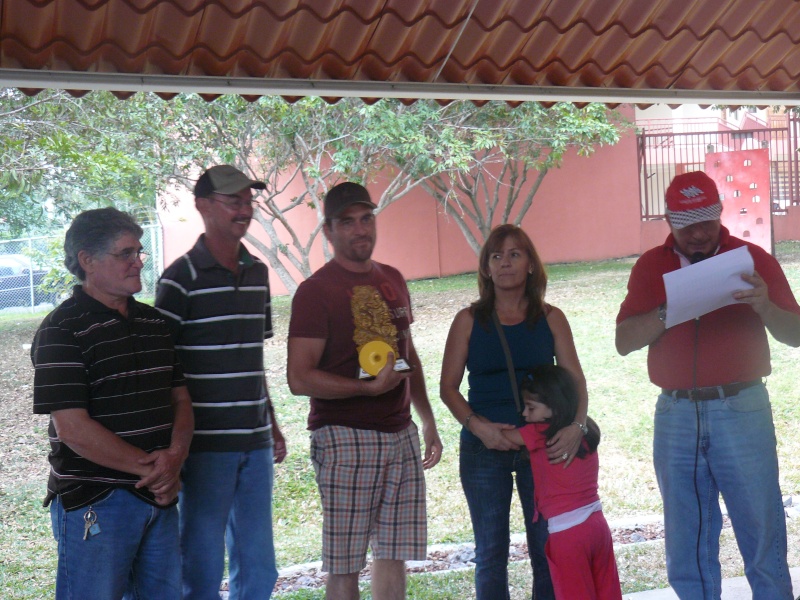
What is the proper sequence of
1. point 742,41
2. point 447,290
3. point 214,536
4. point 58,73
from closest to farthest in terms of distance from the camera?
Answer: point 214,536 < point 58,73 < point 742,41 < point 447,290

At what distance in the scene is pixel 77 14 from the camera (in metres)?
3.20

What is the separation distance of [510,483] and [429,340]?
7.52 meters

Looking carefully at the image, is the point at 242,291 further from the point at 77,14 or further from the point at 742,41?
the point at 742,41

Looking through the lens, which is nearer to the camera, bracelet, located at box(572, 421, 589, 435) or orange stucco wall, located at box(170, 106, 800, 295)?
bracelet, located at box(572, 421, 589, 435)

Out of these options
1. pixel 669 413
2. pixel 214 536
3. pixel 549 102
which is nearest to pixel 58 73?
pixel 214 536

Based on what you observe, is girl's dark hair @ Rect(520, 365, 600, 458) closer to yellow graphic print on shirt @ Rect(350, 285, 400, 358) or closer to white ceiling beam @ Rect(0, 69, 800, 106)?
yellow graphic print on shirt @ Rect(350, 285, 400, 358)

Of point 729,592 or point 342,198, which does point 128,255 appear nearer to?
point 342,198

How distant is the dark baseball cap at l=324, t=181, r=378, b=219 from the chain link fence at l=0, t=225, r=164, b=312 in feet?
24.4

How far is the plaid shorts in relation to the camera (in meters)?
3.21

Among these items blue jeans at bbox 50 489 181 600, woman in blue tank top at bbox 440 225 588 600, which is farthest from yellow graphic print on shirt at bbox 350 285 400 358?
blue jeans at bbox 50 489 181 600

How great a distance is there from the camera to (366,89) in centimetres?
381

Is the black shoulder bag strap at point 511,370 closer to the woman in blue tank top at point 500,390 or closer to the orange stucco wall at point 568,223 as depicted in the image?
the woman in blue tank top at point 500,390

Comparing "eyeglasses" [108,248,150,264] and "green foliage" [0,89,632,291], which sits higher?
"green foliage" [0,89,632,291]

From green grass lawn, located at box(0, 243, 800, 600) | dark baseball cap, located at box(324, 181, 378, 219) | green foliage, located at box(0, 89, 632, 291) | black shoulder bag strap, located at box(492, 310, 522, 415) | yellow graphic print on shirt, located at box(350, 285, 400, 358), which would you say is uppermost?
green foliage, located at box(0, 89, 632, 291)
